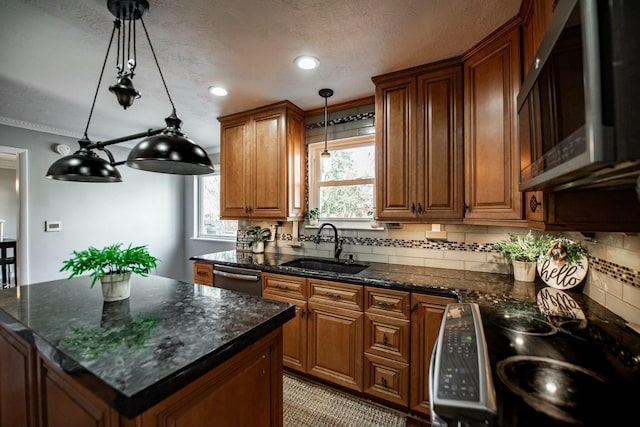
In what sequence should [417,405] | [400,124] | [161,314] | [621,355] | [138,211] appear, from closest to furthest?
[621,355], [161,314], [417,405], [400,124], [138,211]

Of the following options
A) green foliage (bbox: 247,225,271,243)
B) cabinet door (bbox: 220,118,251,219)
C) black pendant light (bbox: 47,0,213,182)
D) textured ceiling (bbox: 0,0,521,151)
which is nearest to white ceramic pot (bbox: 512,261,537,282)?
textured ceiling (bbox: 0,0,521,151)

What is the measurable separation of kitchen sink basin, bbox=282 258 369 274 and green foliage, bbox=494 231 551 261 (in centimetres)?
109

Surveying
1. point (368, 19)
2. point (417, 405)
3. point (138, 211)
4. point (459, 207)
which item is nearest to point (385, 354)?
point (417, 405)

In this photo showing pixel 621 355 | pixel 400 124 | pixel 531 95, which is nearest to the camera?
pixel 621 355

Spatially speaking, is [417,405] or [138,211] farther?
[138,211]

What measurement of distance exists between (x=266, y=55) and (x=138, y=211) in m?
3.59

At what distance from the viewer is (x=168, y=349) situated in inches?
36.4

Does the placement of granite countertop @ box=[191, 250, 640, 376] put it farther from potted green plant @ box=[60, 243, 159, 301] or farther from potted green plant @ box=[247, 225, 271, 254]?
potted green plant @ box=[60, 243, 159, 301]

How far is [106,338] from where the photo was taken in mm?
1007

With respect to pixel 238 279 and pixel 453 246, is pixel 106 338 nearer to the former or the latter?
pixel 238 279

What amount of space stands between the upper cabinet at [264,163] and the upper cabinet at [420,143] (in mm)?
934

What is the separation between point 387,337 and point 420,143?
1.44 m

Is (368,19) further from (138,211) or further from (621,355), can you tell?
(138,211)

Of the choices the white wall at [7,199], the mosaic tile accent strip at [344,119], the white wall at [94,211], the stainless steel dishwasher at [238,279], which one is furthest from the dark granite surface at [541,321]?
the white wall at [7,199]
